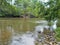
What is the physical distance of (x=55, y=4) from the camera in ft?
63.8

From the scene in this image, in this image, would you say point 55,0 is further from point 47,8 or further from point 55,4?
point 47,8

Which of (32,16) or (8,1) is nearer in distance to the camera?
(8,1)

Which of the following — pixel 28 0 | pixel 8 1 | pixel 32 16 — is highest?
pixel 8 1

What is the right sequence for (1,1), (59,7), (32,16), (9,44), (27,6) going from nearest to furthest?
(1,1)
(9,44)
(59,7)
(32,16)
(27,6)

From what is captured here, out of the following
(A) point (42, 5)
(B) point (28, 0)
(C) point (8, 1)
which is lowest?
(B) point (28, 0)

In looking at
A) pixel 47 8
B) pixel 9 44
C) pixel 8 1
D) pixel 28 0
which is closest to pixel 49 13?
pixel 47 8

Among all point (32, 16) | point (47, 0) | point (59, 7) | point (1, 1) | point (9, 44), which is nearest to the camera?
point (1, 1)

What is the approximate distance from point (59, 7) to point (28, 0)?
45104 millimetres

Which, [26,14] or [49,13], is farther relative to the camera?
[26,14]

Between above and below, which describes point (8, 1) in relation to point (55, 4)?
above

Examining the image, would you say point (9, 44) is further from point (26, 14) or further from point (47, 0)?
point (26, 14)

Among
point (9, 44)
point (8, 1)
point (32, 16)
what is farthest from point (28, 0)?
point (8, 1)

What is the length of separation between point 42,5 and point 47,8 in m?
1.02

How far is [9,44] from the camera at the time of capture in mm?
12734
